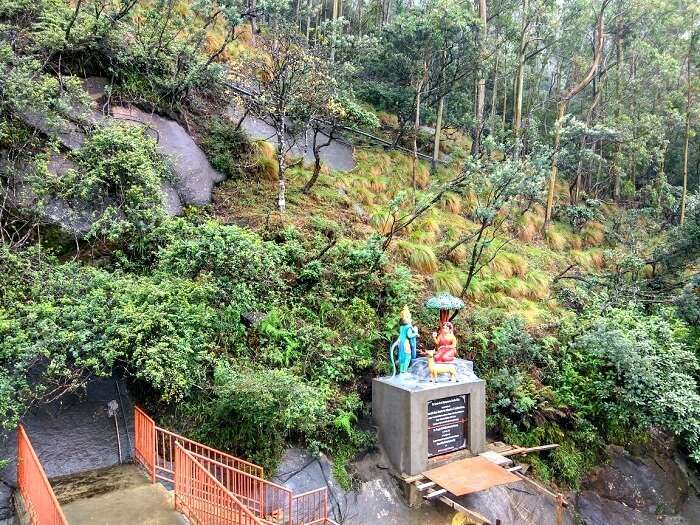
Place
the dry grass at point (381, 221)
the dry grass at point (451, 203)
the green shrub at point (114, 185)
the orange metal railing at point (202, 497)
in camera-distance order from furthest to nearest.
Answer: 1. the dry grass at point (451, 203)
2. the dry grass at point (381, 221)
3. the green shrub at point (114, 185)
4. the orange metal railing at point (202, 497)

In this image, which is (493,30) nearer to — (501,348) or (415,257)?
(415,257)

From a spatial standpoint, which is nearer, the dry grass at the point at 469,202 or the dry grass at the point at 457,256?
the dry grass at the point at 457,256

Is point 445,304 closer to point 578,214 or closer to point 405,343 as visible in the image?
point 405,343

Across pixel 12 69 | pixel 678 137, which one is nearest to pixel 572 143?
pixel 678 137

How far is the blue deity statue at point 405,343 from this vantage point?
31.9 feet

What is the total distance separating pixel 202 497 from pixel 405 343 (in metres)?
4.98

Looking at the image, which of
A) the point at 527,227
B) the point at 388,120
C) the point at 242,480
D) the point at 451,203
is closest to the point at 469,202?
the point at 451,203

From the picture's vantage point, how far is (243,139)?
15688 millimetres

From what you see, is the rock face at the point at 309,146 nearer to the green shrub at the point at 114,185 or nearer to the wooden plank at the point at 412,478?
the green shrub at the point at 114,185

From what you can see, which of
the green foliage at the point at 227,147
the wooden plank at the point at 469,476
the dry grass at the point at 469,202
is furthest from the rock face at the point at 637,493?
the green foliage at the point at 227,147

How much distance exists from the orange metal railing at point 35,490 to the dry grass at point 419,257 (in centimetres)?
1002

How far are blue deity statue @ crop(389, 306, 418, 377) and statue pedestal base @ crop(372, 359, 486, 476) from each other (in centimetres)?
22

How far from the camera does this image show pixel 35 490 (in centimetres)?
579

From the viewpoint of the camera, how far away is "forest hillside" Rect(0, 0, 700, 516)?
8.07 metres
